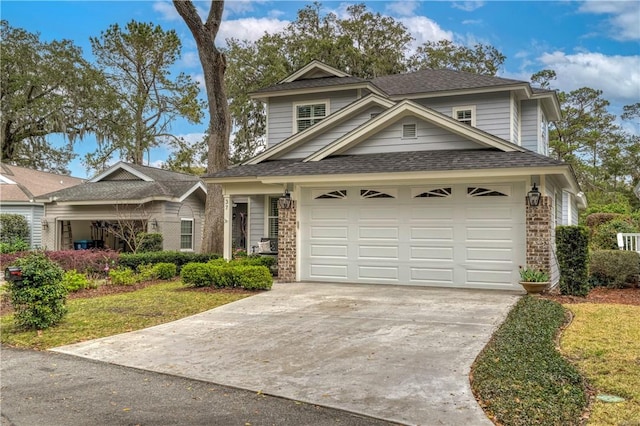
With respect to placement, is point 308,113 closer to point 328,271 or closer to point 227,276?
point 328,271

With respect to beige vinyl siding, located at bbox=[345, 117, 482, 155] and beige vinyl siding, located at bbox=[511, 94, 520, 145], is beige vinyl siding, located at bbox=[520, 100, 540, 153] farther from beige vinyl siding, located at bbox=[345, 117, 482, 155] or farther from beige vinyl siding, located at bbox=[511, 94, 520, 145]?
beige vinyl siding, located at bbox=[345, 117, 482, 155]

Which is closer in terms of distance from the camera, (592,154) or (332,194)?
(332,194)

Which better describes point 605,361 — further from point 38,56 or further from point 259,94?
point 38,56

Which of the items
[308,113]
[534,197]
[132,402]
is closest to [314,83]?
[308,113]

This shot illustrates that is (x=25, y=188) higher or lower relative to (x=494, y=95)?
lower

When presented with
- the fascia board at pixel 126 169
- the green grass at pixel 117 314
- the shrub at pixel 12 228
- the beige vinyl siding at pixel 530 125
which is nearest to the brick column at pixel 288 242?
the green grass at pixel 117 314

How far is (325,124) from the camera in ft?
49.3

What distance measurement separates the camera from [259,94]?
58.2 feet

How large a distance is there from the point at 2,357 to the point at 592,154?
3611 cm

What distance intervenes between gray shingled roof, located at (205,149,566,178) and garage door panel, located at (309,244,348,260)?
6.24ft

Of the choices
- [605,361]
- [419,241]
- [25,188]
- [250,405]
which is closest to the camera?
[250,405]

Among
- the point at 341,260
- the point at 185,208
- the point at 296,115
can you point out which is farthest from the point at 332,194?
the point at 185,208

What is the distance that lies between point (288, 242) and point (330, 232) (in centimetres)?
112

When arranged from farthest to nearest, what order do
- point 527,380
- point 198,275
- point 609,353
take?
1. point 198,275
2. point 609,353
3. point 527,380
